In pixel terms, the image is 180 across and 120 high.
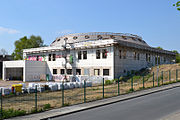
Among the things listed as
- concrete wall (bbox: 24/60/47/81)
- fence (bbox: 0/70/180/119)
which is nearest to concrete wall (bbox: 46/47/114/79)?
concrete wall (bbox: 24/60/47/81)

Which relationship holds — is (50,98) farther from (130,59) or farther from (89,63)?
(130,59)

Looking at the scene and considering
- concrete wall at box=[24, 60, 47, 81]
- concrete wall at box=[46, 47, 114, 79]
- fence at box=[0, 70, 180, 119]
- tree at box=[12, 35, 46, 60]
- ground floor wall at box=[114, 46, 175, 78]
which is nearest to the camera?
fence at box=[0, 70, 180, 119]

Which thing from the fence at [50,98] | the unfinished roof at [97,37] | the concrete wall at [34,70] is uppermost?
the unfinished roof at [97,37]

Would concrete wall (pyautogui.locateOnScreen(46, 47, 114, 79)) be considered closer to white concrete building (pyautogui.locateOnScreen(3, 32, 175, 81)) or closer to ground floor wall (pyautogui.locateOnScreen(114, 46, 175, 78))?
white concrete building (pyautogui.locateOnScreen(3, 32, 175, 81))

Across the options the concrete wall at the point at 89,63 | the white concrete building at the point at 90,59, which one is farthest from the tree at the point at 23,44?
the concrete wall at the point at 89,63

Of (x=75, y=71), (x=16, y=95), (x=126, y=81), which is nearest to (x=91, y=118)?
(x=16, y=95)

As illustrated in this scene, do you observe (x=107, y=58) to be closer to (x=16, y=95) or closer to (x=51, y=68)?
(x=51, y=68)

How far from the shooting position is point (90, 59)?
38.5 meters

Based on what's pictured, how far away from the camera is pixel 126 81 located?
3362 centimetres

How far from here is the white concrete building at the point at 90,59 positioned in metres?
36.0

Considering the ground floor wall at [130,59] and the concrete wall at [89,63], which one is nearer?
the concrete wall at [89,63]

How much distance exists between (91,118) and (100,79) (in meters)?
25.9

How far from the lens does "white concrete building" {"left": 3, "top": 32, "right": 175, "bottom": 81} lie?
1416 inches

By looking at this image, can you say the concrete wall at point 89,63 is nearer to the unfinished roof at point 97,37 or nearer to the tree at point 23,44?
the unfinished roof at point 97,37
